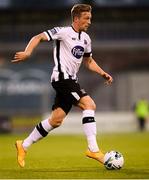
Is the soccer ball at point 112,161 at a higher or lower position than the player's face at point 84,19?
lower

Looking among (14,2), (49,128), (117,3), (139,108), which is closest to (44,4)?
(14,2)

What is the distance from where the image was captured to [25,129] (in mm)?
27656

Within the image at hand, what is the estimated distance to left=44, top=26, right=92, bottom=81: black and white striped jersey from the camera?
8547 millimetres

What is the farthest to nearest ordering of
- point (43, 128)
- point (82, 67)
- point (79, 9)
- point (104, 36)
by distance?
point (104, 36) < point (82, 67) < point (43, 128) < point (79, 9)

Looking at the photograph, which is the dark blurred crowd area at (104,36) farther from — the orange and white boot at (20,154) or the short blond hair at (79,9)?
the short blond hair at (79,9)

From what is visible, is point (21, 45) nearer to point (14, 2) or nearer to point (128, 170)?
point (14, 2)

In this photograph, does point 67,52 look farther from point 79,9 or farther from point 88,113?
point 88,113

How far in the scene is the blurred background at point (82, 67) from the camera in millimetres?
28172

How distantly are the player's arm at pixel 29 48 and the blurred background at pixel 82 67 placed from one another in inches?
761

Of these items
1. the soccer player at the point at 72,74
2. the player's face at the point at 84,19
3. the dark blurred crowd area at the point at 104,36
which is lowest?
the soccer player at the point at 72,74

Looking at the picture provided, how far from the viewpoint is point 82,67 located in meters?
33.0

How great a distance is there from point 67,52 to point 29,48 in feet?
2.05

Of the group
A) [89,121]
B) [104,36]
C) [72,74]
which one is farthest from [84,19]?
[104,36]

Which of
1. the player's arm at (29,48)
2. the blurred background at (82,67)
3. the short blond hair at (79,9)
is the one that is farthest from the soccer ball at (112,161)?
the blurred background at (82,67)
